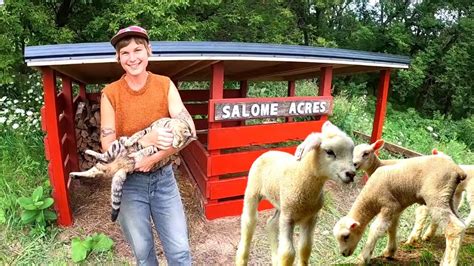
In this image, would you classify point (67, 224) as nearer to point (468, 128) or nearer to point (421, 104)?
point (468, 128)

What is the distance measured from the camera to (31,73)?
1005cm

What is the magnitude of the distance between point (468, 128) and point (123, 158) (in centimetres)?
1583

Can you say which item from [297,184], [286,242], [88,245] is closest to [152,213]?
[286,242]

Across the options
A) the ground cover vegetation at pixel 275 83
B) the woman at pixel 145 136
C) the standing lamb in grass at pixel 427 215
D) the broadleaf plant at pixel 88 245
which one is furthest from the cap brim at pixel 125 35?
the broadleaf plant at pixel 88 245

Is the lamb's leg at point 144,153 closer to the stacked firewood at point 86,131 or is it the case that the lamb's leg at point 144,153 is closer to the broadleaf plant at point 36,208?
the broadleaf plant at point 36,208

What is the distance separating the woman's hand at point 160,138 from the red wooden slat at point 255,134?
275 centimetres

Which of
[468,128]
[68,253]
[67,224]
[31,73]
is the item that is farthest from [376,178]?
[468,128]

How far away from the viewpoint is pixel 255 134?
5.62 m

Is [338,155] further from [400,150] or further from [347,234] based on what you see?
[400,150]

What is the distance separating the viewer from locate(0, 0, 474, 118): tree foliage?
31.3 feet

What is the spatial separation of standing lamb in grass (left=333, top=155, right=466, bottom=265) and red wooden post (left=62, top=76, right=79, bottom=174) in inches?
183

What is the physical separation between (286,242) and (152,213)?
3.53 feet

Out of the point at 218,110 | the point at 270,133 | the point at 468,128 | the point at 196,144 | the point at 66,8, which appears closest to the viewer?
the point at 218,110

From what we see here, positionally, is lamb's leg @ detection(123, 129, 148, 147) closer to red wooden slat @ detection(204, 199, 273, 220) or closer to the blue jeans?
the blue jeans
